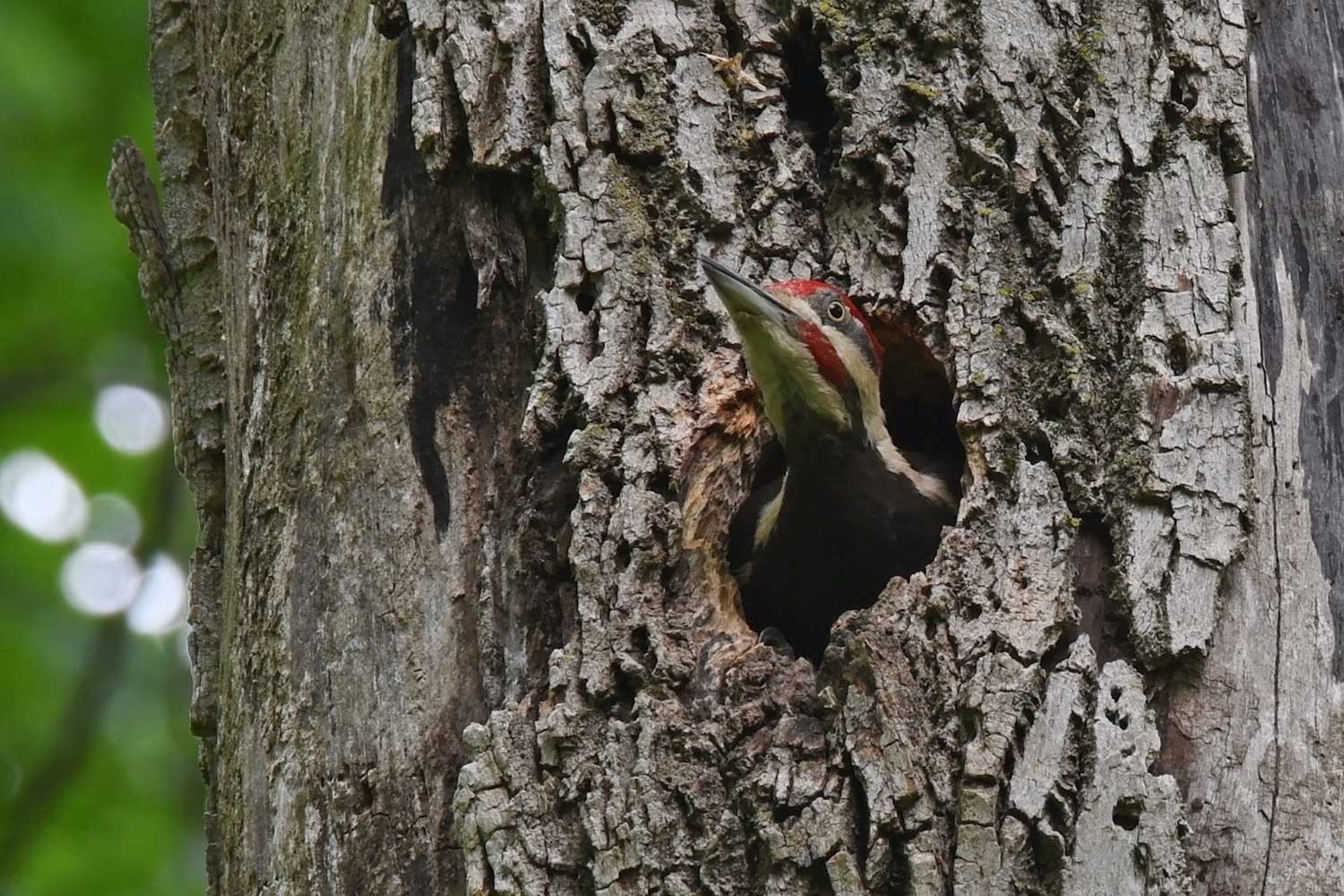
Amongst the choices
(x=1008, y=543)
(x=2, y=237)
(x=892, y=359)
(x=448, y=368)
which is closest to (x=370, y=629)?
(x=448, y=368)

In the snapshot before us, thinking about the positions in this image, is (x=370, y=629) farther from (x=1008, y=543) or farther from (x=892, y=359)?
(x=892, y=359)

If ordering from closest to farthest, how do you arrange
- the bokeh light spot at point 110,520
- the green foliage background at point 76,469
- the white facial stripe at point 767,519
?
the white facial stripe at point 767,519
the green foliage background at point 76,469
the bokeh light spot at point 110,520

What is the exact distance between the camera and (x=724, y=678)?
2.76 m

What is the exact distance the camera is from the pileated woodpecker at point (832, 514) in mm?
3805

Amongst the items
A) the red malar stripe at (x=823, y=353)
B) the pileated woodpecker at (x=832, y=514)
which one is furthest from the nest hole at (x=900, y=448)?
the red malar stripe at (x=823, y=353)

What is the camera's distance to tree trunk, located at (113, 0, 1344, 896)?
260cm

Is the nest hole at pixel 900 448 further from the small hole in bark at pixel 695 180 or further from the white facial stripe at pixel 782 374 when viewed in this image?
the small hole in bark at pixel 695 180

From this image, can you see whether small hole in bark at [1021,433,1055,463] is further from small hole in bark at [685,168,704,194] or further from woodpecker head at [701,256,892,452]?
small hole in bark at [685,168,704,194]

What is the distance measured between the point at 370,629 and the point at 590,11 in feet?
4.57

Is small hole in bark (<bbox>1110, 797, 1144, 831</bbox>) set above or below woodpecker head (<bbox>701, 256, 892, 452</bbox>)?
below

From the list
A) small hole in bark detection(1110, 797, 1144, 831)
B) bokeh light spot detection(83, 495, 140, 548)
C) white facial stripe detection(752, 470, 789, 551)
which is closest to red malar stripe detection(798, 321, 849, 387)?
white facial stripe detection(752, 470, 789, 551)

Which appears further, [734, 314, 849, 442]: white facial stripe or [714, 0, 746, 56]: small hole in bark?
[714, 0, 746, 56]: small hole in bark

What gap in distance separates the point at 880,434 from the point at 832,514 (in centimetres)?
32

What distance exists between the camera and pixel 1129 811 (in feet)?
8.29
